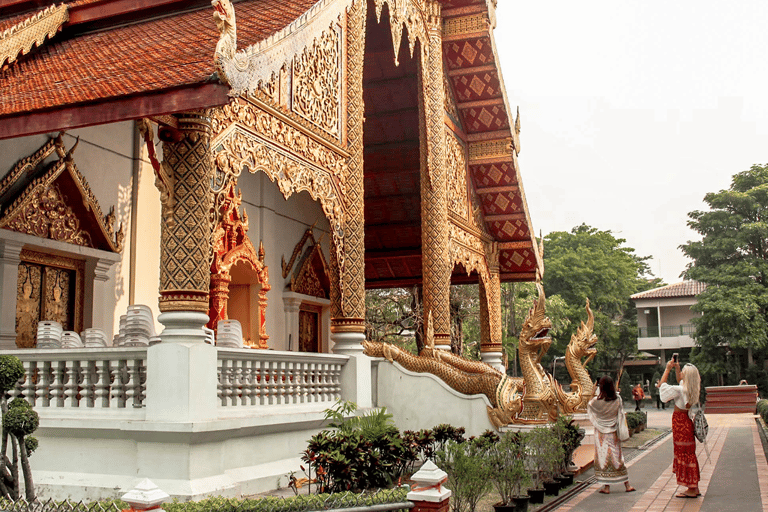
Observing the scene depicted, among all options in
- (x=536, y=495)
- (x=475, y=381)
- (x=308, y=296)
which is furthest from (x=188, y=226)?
(x=308, y=296)

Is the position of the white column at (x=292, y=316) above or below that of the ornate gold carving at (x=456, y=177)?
below

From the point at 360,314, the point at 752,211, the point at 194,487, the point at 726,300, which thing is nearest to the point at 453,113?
the point at 360,314

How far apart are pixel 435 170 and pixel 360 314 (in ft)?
13.7

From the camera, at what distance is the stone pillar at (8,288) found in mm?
8781

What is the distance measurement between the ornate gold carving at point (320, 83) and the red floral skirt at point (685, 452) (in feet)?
17.3

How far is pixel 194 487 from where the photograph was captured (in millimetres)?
6262

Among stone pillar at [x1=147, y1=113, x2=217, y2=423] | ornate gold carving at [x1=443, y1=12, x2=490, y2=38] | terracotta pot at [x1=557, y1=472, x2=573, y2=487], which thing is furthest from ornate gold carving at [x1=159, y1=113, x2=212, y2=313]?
ornate gold carving at [x1=443, y1=12, x2=490, y2=38]

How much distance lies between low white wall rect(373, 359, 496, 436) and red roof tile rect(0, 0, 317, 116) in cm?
509

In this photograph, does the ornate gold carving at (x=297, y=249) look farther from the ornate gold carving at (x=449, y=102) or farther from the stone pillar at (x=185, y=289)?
the stone pillar at (x=185, y=289)

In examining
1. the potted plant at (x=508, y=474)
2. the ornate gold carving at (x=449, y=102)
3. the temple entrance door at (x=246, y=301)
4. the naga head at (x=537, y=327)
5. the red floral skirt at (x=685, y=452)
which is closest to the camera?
the potted plant at (x=508, y=474)

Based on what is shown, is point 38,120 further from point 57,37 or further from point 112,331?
point 112,331

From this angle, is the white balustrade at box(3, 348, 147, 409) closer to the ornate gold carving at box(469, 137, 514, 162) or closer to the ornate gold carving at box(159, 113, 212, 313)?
the ornate gold carving at box(159, 113, 212, 313)

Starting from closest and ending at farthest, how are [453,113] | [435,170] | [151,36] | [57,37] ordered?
[151,36] → [57,37] → [435,170] → [453,113]

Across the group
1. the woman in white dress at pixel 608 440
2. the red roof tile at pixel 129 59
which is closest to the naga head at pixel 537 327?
the woman in white dress at pixel 608 440
